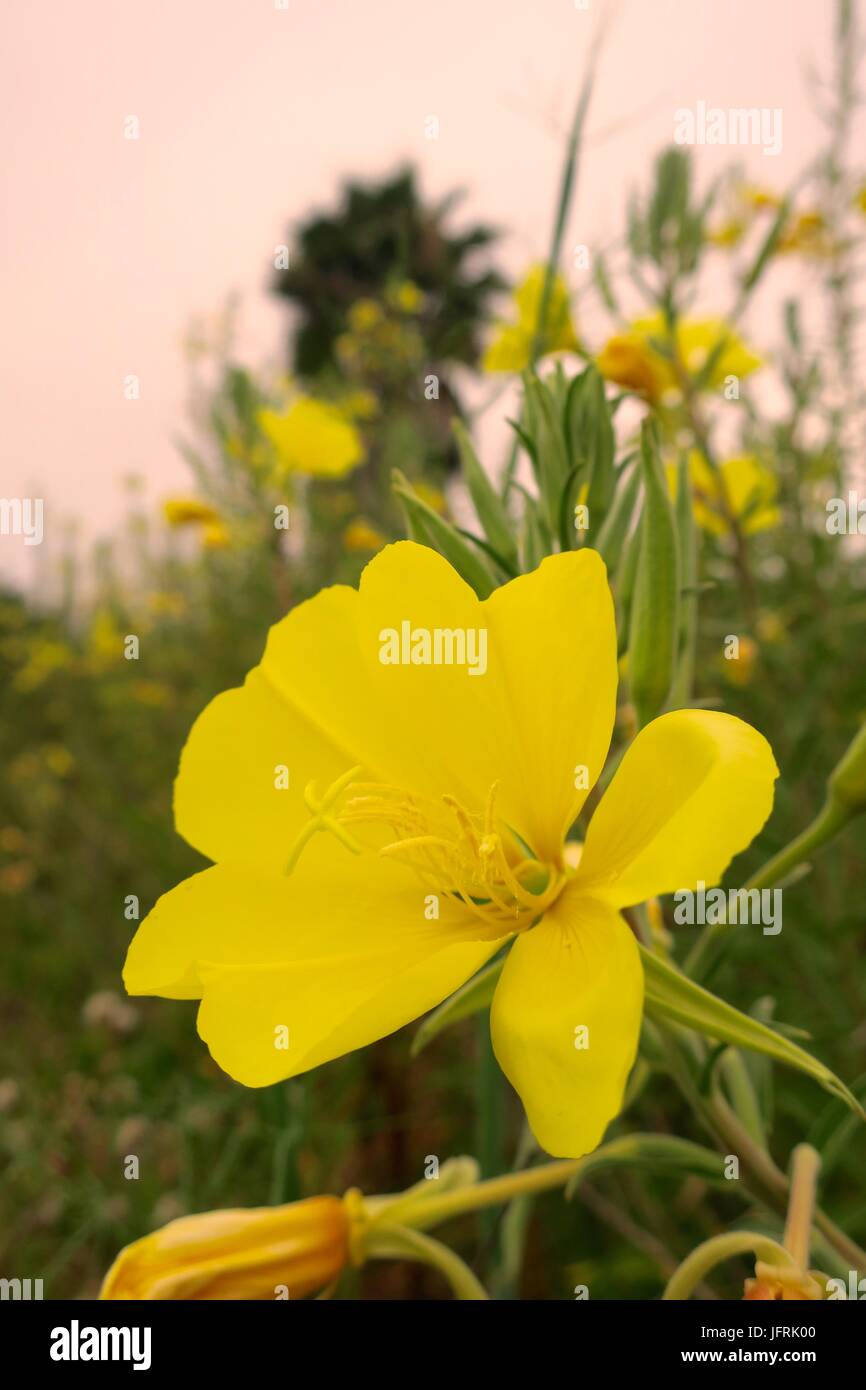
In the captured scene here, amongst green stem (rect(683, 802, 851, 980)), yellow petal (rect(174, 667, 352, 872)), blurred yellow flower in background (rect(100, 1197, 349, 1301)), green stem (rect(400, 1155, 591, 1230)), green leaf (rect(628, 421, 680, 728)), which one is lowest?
blurred yellow flower in background (rect(100, 1197, 349, 1301))

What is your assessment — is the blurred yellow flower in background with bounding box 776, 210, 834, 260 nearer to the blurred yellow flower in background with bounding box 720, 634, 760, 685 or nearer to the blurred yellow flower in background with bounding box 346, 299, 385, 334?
the blurred yellow flower in background with bounding box 720, 634, 760, 685

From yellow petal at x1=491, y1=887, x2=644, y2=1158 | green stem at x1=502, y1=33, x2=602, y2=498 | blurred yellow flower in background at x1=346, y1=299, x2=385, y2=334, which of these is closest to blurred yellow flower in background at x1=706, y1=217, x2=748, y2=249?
blurred yellow flower in background at x1=346, y1=299, x2=385, y2=334

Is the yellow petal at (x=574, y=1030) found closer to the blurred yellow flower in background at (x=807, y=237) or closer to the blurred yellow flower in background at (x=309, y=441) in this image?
the blurred yellow flower in background at (x=309, y=441)

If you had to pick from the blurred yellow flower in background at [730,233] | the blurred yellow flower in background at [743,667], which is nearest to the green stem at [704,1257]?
the blurred yellow flower in background at [743,667]

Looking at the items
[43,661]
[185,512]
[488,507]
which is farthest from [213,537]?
[43,661]
